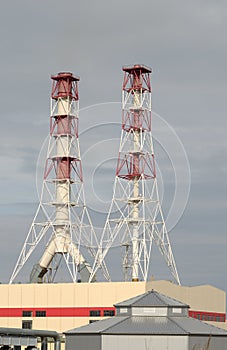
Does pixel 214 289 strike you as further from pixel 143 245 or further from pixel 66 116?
pixel 66 116

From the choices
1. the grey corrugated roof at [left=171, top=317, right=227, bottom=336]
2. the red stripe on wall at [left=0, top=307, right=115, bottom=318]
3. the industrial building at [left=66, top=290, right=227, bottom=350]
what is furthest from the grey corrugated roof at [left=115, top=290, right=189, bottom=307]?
the red stripe on wall at [left=0, top=307, right=115, bottom=318]

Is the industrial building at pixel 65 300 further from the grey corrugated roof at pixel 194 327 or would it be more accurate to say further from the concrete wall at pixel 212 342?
the concrete wall at pixel 212 342

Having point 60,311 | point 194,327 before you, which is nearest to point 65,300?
point 60,311

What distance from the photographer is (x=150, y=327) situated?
71938 millimetres

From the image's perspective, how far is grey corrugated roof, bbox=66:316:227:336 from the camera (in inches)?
2788

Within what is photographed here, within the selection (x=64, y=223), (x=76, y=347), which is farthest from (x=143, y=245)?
(x=76, y=347)

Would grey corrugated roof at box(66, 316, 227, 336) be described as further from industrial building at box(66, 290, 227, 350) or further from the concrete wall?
the concrete wall

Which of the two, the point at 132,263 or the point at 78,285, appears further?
the point at 132,263

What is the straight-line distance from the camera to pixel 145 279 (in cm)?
9038

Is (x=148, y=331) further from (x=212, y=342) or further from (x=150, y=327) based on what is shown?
(x=212, y=342)

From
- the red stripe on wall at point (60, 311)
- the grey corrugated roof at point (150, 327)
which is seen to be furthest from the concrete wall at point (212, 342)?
the red stripe on wall at point (60, 311)

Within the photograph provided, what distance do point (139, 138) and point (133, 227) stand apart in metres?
8.90

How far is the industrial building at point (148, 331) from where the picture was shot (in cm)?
7000

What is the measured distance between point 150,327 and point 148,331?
109cm
